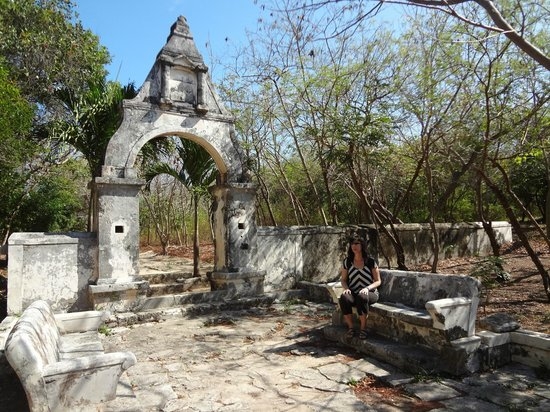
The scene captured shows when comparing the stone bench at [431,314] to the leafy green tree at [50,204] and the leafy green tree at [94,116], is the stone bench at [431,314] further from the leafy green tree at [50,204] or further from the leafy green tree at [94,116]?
the leafy green tree at [50,204]

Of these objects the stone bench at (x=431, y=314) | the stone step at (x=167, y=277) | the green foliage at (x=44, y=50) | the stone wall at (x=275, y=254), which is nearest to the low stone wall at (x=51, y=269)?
the stone wall at (x=275, y=254)

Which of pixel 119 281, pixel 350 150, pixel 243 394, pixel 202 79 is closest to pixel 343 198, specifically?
pixel 350 150

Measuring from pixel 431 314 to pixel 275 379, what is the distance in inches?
71.5

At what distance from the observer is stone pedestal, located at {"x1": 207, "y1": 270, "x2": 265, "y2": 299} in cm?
801

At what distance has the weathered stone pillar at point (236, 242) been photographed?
8.12m

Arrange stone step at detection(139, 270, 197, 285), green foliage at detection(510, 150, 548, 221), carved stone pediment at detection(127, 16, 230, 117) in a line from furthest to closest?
green foliage at detection(510, 150, 548, 221) → stone step at detection(139, 270, 197, 285) → carved stone pediment at detection(127, 16, 230, 117)

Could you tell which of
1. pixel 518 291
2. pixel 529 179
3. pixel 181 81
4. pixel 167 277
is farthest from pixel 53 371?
pixel 529 179

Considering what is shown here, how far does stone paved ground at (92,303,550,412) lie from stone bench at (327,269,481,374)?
0.33m

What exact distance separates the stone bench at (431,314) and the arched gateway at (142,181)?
2.95 meters

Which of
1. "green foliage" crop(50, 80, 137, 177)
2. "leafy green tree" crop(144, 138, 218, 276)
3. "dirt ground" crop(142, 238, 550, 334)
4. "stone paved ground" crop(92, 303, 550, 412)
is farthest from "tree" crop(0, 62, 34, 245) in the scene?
"dirt ground" crop(142, 238, 550, 334)

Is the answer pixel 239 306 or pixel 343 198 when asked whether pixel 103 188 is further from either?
pixel 343 198

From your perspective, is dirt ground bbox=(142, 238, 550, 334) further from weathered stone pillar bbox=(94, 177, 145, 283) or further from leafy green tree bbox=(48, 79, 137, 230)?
leafy green tree bbox=(48, 79, 137, 230)

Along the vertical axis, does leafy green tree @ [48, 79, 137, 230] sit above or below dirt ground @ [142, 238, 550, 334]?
above

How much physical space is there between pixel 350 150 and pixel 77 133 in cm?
579
